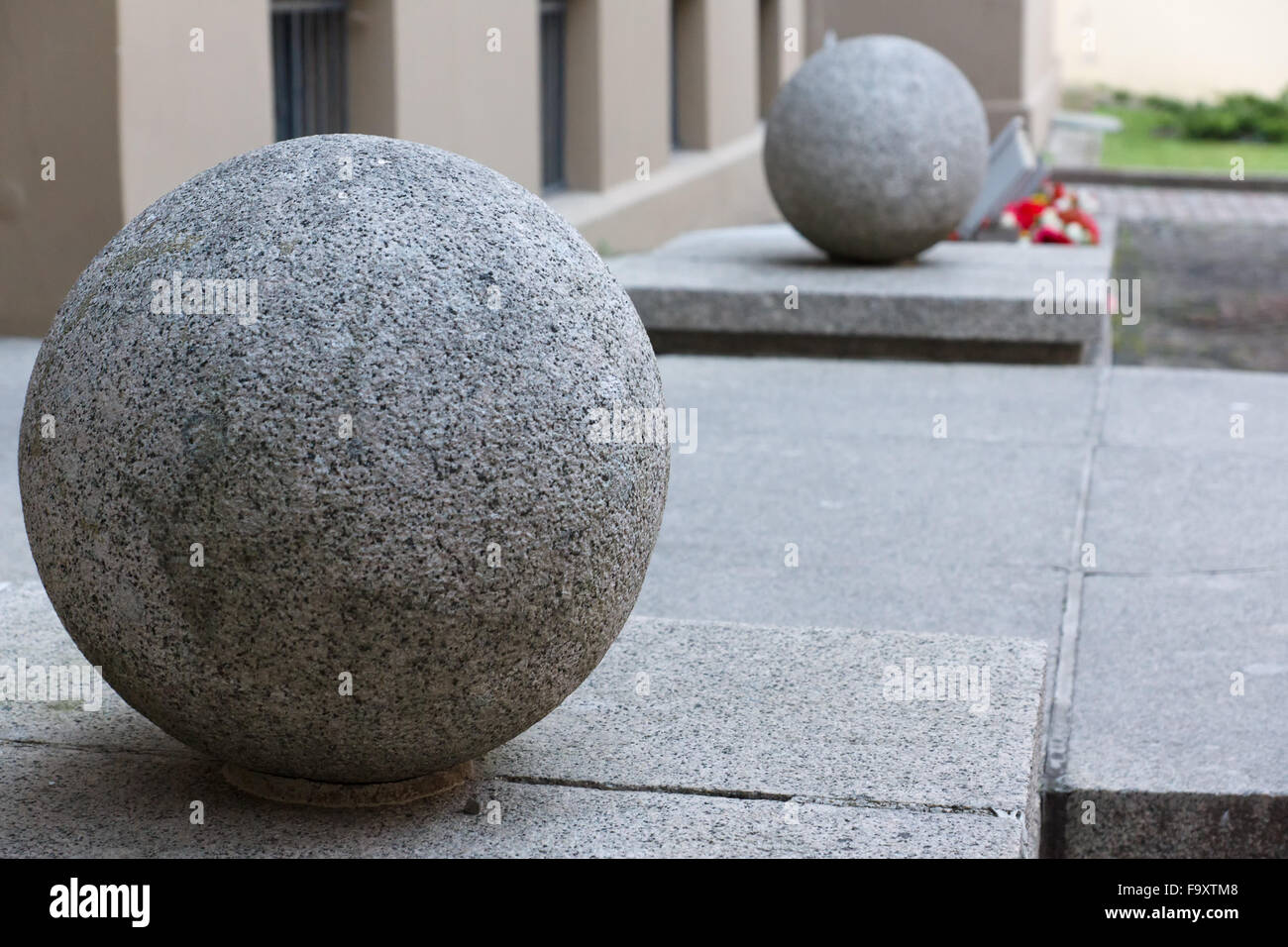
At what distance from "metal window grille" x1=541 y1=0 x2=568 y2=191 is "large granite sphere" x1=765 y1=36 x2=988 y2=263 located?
4.27 meters

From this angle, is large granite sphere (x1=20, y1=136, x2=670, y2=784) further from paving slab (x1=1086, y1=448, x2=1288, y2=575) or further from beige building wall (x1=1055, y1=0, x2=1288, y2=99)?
beige building wall (x1=1055, y1=0, x2=1288, y2=99)

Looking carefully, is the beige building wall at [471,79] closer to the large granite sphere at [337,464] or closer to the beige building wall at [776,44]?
the large granite sphere at [337,464]

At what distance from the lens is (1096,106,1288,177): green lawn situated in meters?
26.0

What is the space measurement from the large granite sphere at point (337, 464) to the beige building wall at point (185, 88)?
5.75 meters

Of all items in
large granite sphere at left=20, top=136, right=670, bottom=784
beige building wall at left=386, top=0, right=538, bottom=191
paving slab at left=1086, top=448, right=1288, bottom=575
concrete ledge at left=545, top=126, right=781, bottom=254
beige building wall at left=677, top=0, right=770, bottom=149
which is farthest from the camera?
beige building wall at left=677, top=0, right=770, bottom=149

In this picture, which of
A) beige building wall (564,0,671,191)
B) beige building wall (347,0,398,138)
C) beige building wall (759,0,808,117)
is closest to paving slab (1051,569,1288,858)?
beige building wall (347,0,398,138)

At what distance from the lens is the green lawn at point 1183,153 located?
25984mm

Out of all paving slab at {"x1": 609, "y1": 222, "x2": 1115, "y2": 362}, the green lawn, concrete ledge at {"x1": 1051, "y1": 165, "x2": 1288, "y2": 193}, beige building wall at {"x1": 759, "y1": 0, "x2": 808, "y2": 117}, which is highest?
beige building wall at {"x1": 759, "y1": 0, "x2": 808, "y2": 117}

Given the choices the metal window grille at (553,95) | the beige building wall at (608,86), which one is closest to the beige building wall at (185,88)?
the metal window grille at (553,95)

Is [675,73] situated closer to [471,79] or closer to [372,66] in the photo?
[471,79]

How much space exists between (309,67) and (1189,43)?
107 ft
